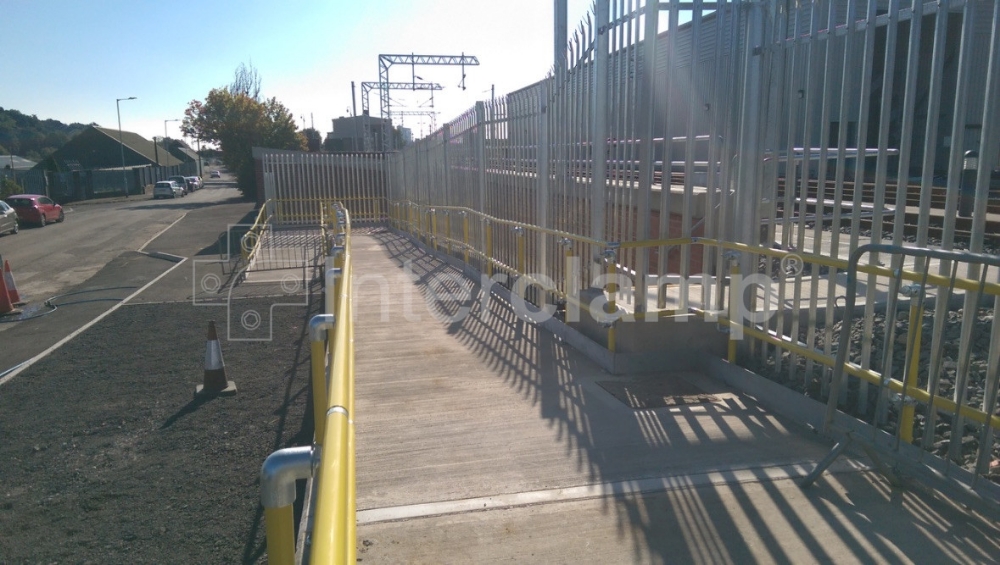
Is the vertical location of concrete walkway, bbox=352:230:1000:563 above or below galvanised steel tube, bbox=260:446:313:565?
below

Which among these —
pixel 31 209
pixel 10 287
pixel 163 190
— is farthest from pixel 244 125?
pixel 10 287

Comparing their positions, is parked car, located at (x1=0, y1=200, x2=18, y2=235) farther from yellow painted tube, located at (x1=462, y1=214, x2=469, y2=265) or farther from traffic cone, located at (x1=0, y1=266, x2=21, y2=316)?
yellow painted tube, located at (x1=462, y1=214, x2=469, y2=265)

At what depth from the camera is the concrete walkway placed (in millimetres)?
3383

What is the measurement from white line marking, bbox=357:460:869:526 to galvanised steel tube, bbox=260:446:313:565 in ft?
6.83

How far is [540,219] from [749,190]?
342 cm

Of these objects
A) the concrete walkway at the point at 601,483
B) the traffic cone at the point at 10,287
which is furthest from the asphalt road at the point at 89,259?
the concrete walkway at the point at 601,483

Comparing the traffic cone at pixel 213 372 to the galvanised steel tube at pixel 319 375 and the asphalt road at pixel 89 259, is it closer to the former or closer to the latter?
the asphalt road at pixel 89 259

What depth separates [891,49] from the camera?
13.6ft

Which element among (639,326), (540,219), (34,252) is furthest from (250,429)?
(34,252)

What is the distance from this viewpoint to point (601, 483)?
409cm

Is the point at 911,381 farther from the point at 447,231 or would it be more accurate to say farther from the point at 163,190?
the point at 163,190

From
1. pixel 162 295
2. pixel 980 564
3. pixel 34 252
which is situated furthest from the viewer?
pixel 34 252

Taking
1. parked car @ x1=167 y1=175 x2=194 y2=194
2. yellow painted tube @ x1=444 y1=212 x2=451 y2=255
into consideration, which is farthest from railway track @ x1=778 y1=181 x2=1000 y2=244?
parked car @ x1=167 y1=175 x2=194 y2=194

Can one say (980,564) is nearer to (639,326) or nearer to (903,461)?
(903,461)
